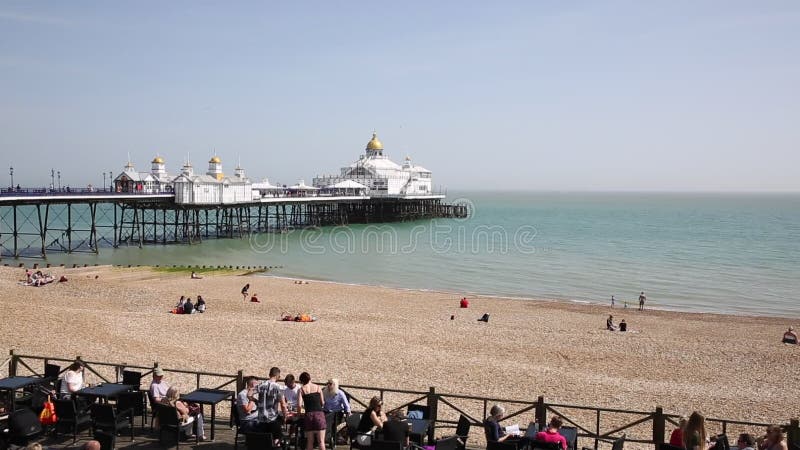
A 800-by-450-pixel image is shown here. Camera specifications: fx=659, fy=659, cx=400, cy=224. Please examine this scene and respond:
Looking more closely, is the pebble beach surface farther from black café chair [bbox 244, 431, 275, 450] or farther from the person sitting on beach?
black café chair [bbox 244, 431, 275, 450]

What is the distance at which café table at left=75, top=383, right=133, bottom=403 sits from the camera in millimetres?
7969

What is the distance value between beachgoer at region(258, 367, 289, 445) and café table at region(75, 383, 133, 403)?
199 cm

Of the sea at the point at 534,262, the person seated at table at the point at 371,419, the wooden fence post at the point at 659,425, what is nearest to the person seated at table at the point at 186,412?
the person seated at table at the point at 371,419

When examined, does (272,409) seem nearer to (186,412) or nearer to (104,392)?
(186,412)

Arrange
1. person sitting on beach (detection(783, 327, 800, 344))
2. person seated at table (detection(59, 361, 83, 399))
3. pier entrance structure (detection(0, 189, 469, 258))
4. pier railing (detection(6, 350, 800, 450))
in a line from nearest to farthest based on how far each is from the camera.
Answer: person seated at table (detection(59, 361, 83, 399))
pier railing (detection(6, 350, 800, 450))
person sitting on beach (detection(783, 327, 800, 344))
pier entrance structure (detection(0, 189, 469, 258))

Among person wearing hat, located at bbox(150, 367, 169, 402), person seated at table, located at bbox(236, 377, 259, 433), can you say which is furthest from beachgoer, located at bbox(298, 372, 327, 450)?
person wearing hat, located at bbox(150, 367, 169, 402)

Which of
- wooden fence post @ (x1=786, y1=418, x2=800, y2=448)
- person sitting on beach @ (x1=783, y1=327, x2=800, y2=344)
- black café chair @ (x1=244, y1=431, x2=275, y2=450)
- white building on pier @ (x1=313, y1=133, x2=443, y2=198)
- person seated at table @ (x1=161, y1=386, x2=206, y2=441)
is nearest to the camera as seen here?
black café chair @ (x1=244, y1=431, x2=275, y2=450)

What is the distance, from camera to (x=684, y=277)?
39.2 meters

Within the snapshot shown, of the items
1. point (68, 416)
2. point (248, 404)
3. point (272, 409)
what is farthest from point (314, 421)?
point (68, 416)

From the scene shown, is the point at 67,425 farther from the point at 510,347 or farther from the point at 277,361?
the point at 510,347

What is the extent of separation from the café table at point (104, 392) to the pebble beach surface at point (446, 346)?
3.44 m

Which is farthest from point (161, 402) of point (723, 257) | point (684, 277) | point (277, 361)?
point (723, 257)

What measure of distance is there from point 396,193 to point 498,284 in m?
44.1

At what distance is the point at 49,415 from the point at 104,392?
626mm
